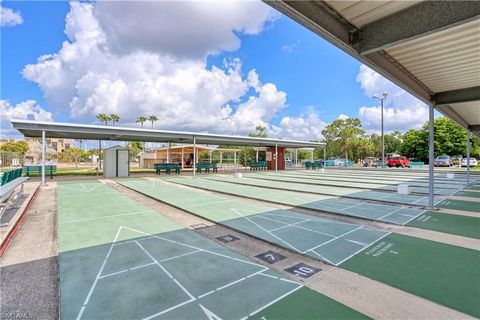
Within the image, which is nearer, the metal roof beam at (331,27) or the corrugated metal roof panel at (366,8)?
the metal roof beam at (331,27)

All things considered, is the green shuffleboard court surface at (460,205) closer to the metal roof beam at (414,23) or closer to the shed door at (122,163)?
the metal roof beam at (414,23)

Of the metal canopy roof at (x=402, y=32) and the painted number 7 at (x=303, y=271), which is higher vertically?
the metal canopy roof at (x=402, y=32)

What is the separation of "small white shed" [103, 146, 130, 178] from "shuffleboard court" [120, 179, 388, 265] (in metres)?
13.7

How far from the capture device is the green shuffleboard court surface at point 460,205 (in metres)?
8.50

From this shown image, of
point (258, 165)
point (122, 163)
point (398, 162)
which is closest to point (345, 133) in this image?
point (398, 162)

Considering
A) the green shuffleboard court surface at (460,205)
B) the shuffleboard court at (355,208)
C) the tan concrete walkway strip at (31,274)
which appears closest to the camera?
the tan concrete walkway strip at (31,274)

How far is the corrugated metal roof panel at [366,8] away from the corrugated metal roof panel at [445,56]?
3.08 feet

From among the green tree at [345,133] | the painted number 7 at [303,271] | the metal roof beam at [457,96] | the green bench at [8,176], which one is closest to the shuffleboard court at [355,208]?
the metal roof beam at [457,96]

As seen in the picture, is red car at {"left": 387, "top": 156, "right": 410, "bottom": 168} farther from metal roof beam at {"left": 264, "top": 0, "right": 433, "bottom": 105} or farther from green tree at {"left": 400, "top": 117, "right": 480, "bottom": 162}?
metal roof beam at {"left": 264, "top": 0, "right": 433, "bottom": 105}

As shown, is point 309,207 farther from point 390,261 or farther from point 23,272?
point 23,272

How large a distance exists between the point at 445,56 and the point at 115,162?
21021mm

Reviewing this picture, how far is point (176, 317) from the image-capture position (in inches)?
111

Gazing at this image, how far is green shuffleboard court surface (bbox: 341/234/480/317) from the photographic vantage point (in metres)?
3.23

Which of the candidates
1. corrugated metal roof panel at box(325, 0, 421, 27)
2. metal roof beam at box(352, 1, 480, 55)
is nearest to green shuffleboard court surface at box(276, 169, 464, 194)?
metal roof beam at box(352, 1, 480, 55)
